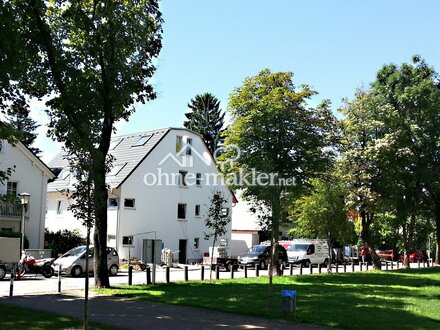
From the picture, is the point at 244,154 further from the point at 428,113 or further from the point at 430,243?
the point at 430,243

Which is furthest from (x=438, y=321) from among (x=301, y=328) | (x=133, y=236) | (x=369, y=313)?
(x=133, y=236)

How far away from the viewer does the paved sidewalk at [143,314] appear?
12.1 meters

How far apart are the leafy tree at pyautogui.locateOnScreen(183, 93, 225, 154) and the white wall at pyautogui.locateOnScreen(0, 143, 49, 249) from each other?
118ft

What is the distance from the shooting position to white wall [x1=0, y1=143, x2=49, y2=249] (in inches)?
1490

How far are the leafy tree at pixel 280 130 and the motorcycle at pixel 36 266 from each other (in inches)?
406

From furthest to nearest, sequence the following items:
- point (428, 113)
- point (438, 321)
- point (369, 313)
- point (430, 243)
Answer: point (430, 243), point (428, 113), point (369, 313), point (438, 321)

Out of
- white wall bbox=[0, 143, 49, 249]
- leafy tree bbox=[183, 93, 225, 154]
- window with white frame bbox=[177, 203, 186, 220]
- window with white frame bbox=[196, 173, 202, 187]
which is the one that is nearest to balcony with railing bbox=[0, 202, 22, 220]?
white wall bbox=[0, 143, 49, 249]

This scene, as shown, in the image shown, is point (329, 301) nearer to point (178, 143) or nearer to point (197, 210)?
point (197, 210)

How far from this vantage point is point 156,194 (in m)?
44.4

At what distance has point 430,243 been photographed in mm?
68312

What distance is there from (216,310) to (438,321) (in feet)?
18.1

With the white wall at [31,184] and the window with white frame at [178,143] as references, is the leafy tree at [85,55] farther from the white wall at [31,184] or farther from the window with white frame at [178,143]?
the window with white frame at [178,143]

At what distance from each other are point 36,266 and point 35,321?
16294mm

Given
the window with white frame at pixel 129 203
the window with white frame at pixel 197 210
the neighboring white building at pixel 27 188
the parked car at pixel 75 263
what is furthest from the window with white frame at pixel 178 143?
the parked car at pixel 75 263
